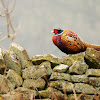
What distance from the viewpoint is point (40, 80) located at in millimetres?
6020

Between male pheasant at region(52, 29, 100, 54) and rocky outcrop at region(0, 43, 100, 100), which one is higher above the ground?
male pheasant at region(52, 29, 100, 54)

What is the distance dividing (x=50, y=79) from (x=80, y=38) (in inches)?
70.5

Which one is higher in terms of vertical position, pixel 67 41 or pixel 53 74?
pixel 67 41

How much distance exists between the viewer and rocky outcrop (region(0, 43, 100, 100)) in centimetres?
589

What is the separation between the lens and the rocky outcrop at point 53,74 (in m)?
5.89

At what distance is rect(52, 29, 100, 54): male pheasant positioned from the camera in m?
6.30

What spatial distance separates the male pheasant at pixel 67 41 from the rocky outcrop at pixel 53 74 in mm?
238

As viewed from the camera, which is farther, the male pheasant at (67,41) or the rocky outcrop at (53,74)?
the male pheasant at (67,41)

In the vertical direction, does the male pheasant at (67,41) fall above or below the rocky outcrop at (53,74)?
above

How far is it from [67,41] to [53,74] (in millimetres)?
1173

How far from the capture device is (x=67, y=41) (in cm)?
628

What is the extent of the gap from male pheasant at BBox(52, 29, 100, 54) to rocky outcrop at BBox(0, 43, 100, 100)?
0.24m

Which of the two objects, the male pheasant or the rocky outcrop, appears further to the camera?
the male pheasant

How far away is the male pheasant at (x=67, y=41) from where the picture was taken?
248 inches
